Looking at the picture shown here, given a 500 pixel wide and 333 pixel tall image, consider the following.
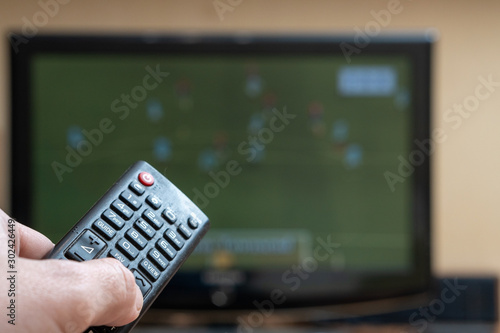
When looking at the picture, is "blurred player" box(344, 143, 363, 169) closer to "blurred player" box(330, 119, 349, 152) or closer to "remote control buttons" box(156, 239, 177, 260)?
"blurred player" box(330, 119, 349, 152)

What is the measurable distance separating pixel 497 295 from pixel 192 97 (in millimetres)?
761

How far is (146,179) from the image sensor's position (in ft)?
1.90

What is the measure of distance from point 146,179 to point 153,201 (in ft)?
0.08

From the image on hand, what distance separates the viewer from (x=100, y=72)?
101cm

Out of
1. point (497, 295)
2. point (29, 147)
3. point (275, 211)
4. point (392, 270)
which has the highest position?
point (29, 147)

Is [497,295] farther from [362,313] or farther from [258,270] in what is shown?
[258,270]

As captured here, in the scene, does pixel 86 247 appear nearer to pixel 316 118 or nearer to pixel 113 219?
pixel 113 219

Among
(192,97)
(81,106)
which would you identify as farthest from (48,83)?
(192,97)

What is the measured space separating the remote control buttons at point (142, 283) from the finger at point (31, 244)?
3.2 inches

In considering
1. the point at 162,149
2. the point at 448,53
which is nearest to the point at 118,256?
the point at 162,149

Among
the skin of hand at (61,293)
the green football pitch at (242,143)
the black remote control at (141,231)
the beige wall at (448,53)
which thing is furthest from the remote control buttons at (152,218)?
the beige wall at (448,53)

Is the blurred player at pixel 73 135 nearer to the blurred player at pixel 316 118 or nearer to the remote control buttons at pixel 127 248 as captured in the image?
the blurred player at pixel 316 118

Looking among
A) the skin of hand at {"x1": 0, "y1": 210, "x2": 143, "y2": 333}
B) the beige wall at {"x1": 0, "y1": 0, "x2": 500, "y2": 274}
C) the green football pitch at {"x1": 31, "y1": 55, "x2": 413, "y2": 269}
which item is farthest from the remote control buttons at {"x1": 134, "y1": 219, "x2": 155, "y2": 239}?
the beige wall at {"x1": 0, "y1": 0, "x2": 500, "y2": 274}

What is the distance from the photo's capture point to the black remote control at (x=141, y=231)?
19.8 inches
